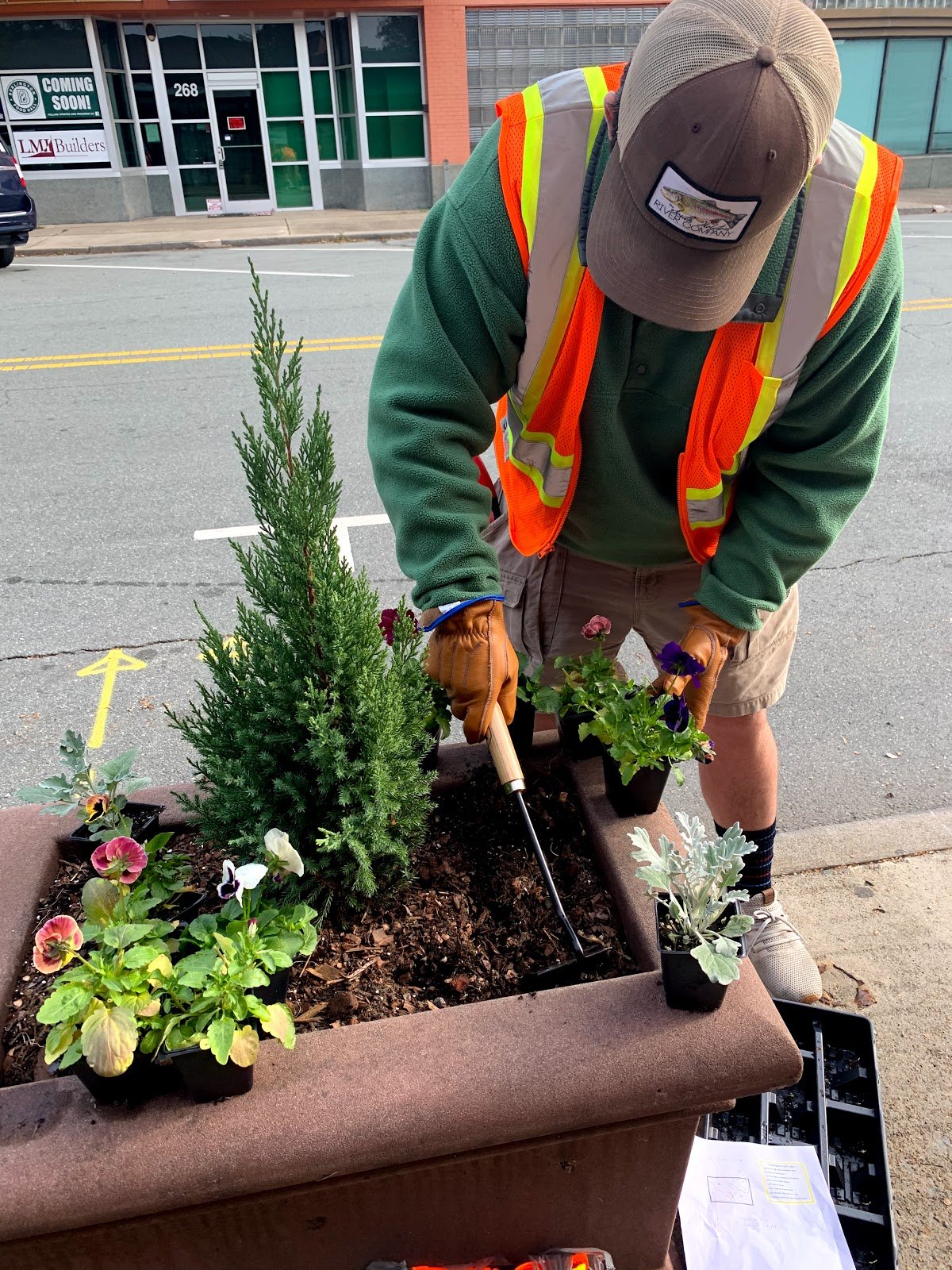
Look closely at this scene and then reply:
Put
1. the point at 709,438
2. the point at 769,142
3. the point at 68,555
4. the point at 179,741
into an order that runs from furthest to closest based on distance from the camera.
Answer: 1. the point at 68,555
2. the point at 179,741
3. the point at 709,438
4. the point at 769,142

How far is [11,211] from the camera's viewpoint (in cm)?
1192

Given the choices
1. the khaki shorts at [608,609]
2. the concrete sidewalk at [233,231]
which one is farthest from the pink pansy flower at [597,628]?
the concrete sidewalk at [233,231]

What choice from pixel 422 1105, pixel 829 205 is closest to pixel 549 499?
pixel 829 205

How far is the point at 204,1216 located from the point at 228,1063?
24 centimetres

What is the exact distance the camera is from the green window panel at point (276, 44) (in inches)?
623

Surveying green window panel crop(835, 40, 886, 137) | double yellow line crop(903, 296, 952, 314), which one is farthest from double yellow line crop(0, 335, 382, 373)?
green window panel crop(835, 40, 886, 137)

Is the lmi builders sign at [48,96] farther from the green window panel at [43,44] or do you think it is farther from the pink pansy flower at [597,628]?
the pink pansy flower at [597,628]

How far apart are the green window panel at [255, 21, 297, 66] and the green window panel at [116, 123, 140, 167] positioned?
2.55 m

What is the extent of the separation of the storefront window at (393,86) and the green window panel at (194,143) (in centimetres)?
283

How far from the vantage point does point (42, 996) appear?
5.15 feet

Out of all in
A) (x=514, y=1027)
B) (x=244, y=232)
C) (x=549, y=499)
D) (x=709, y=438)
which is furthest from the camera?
(x=244, y=232)

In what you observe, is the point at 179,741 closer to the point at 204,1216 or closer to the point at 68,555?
the point at 68,555

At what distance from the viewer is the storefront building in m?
15.4

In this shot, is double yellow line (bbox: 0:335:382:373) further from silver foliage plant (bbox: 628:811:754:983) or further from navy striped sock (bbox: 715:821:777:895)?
silver foliage plant (bbox: 628:811:754:983)
